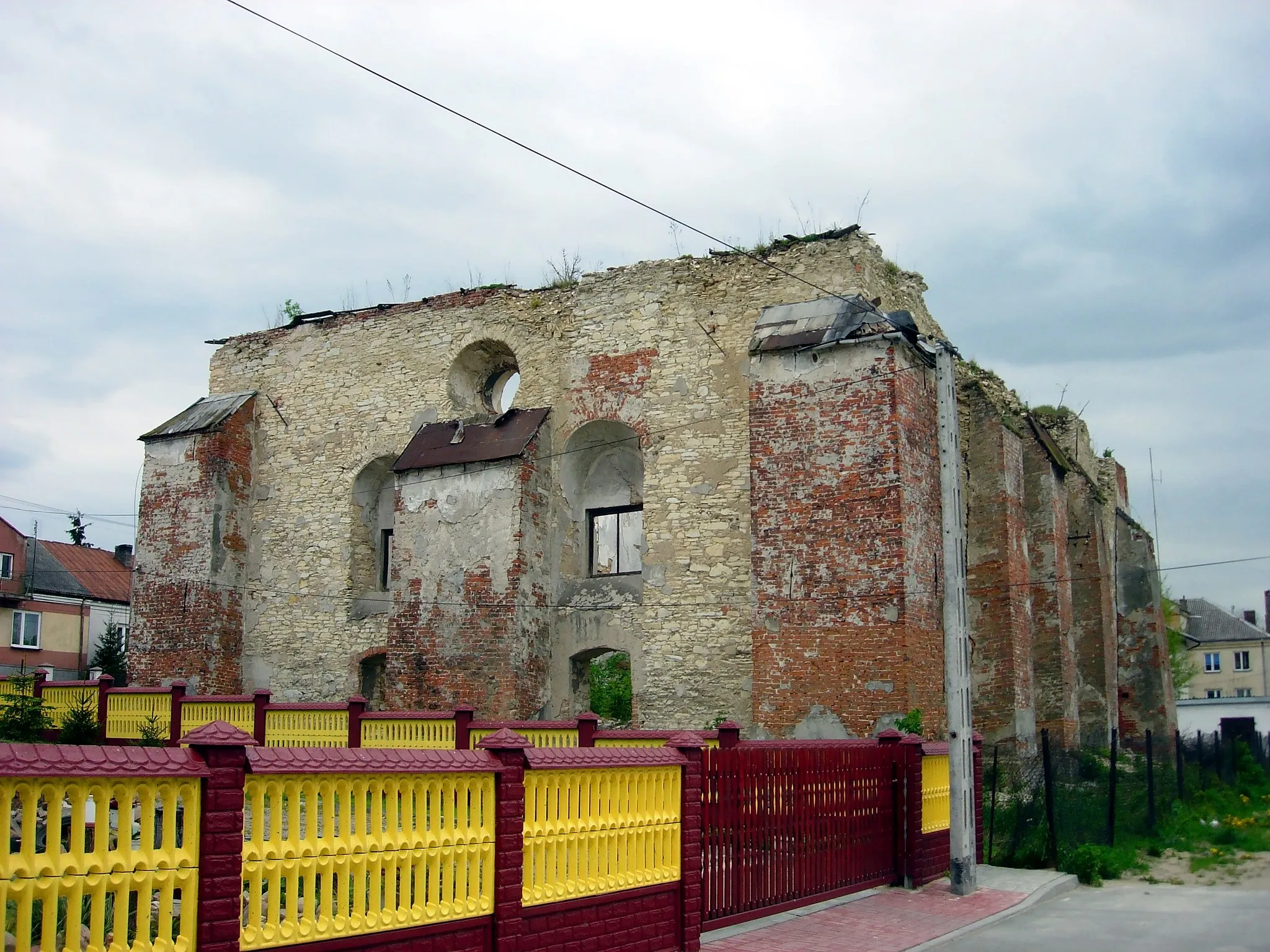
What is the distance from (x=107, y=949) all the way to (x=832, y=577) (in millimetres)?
11794

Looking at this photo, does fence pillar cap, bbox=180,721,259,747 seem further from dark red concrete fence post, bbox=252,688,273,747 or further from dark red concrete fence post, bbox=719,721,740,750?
dark red concrete fence post, bbox=252,688,273,747

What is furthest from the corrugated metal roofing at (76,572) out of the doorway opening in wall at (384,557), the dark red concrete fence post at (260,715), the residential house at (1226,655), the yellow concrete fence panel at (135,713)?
the residential house at (1226,655)

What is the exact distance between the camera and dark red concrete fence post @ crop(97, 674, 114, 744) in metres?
16.6

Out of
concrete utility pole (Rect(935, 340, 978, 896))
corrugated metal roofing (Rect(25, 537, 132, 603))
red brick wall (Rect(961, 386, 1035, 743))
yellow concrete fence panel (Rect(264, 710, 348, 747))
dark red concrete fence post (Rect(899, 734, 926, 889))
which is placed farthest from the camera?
corrugated metal roofing (Rect(25, 537, 132, 603))

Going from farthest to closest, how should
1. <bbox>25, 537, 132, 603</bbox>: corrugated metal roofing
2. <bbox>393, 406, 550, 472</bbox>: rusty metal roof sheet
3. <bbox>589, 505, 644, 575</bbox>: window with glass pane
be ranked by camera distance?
<bbox>25, 537, 132, 603</bbox>: corrugated metal roofing, <bbox>589, 505, 644, 575</bbox>: window with glass pane, <bbox>393, 406, 550, 472</bbox>: rusty metal roof sheet

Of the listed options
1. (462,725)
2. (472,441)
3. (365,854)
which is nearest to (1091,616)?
(472,441)

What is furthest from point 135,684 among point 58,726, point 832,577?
point 832,577

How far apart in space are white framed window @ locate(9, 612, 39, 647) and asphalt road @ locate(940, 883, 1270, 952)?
35233mm

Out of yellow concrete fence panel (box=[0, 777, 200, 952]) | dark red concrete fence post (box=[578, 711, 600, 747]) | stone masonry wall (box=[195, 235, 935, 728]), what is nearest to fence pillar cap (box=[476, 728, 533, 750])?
yellow concrete fence panel (box=[0, 777, 200, 952])

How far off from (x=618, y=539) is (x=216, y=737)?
43.6 feet

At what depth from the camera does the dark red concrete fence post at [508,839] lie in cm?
651

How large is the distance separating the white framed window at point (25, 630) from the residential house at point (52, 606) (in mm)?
20

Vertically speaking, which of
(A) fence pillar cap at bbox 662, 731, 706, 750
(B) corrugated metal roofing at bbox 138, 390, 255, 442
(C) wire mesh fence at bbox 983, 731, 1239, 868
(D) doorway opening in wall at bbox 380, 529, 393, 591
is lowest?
(C) wire mesh fence at bbox 983, 731, 1239, 868

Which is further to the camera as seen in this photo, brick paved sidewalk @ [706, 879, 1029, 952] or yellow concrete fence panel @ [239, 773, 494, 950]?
brick paved sidewalk @ [706, 879, 1029, 952]
